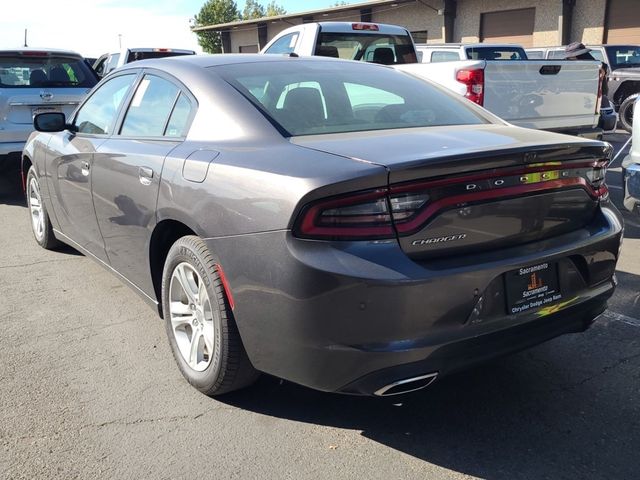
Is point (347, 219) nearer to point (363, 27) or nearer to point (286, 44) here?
point (363, 27)

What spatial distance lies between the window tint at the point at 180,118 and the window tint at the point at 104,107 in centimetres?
77

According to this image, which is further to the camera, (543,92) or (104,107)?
(543,92)

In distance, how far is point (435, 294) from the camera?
2414 mm

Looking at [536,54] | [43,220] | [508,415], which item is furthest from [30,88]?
[536,54]

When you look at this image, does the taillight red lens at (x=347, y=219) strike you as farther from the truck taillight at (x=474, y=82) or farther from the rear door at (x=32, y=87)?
the rear door at (x=32, y=87)

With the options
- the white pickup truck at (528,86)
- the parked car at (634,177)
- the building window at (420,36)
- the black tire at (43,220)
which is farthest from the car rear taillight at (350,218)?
the building window at (420,36)

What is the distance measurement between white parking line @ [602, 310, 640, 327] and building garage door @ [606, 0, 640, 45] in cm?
1814

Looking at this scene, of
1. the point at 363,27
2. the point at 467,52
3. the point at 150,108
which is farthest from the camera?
the point at 467,52

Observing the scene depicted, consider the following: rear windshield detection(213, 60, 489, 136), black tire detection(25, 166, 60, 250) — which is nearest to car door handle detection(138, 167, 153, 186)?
rear windshield detection(213, 60, 489, 136)

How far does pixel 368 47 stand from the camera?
9.45 m

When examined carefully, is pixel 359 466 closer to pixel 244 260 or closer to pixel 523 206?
pixel 244 260

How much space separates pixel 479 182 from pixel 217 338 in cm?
133

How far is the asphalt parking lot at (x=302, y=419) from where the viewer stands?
8.58 ft

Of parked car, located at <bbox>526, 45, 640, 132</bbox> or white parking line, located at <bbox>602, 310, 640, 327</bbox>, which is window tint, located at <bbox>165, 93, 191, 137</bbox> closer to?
white parking line, located at <bbox>602, 310, 640, 327</bbox>
